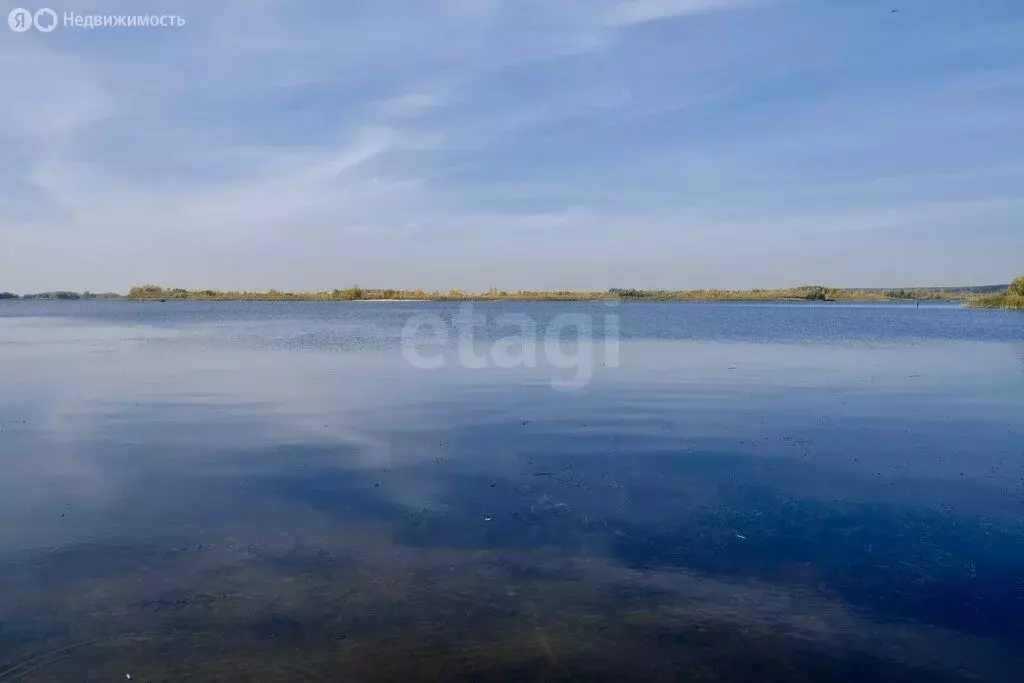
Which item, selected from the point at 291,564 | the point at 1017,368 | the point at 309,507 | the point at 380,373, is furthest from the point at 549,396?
the point at 1017,368

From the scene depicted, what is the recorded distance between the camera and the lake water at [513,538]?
5668 millimetres

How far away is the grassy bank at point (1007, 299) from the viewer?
69.7 metres

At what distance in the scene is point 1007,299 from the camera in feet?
240

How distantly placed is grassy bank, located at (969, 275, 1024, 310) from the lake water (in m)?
65.0

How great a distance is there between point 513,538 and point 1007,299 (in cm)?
8286

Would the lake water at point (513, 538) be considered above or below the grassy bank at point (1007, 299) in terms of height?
below

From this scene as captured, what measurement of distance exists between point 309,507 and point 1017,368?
24.0 metres

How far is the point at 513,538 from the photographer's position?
7.97m

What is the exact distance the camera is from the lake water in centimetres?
567

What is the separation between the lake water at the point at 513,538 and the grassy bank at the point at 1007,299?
213 feet

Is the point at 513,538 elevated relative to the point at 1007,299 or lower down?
lower down

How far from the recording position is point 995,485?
394 inches

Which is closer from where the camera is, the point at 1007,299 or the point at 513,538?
the point at 513,538

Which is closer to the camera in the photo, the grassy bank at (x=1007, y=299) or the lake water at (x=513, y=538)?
the lake water at (x=513, y=538)
